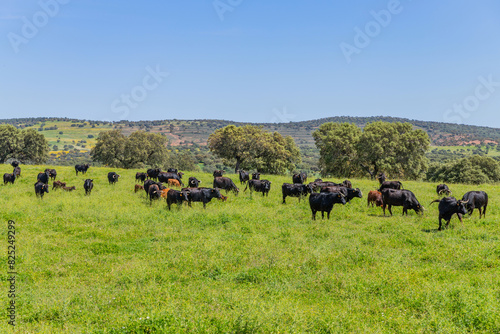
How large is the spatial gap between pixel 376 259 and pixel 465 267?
105 inches

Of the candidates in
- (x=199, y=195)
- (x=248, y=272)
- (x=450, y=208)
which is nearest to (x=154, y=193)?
(x=199, y=195)

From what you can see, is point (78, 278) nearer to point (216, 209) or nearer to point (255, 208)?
point (216, 209)

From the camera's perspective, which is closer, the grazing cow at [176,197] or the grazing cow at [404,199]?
the grazing cow at [404,199]

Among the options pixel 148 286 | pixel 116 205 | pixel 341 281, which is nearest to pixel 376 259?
pixel 341 281

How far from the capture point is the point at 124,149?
59.7 meters

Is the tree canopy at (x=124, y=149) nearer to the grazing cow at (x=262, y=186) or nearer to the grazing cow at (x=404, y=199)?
the grazing cow at (x=262, y=186)

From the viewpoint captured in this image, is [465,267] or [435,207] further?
[435,207]

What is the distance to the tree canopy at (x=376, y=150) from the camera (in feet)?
152

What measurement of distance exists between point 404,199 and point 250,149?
122 feet

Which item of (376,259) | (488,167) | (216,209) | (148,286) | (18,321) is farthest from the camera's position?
(488,167)

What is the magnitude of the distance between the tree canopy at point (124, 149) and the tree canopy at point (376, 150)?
3178cm

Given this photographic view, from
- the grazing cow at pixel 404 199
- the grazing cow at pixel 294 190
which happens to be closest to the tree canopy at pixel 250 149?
the grazing cow at pixel 294 190

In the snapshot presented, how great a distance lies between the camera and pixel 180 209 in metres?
19.9

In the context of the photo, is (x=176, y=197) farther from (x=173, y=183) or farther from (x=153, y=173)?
(x=153, y=173)
